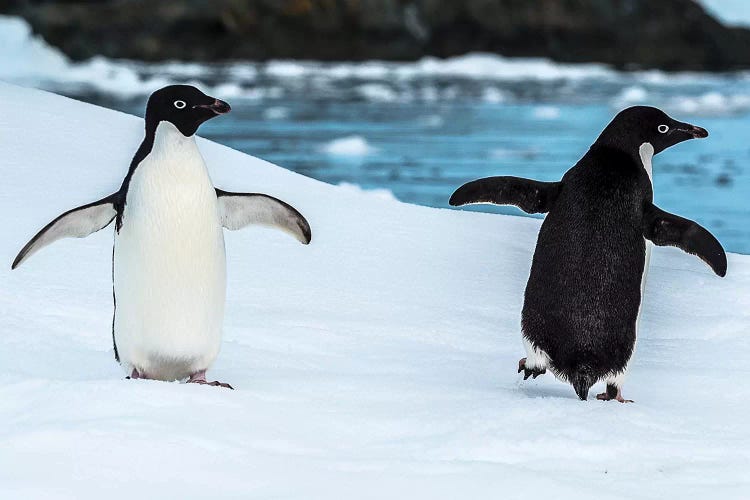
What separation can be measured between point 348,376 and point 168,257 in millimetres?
504

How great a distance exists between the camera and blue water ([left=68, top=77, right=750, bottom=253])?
9.41m

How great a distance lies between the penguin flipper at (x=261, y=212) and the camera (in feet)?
8.51

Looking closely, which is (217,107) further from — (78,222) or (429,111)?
(429,111)

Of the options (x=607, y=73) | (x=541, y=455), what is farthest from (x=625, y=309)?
(x=607, y=73)

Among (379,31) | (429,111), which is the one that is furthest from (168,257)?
(379,31)

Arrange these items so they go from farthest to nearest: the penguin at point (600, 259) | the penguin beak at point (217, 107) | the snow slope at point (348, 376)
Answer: the penguin at point (600, 259) → the penguin beak at point (217, 107) → the snow slope at point (348, 376)

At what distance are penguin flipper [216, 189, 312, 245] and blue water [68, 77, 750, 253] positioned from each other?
15.1 feet

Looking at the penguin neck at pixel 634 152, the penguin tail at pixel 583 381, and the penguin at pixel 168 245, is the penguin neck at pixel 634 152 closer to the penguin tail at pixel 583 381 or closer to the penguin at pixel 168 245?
the penguin tail at pixel 583 381

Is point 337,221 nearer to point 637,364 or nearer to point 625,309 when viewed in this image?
point 637,364

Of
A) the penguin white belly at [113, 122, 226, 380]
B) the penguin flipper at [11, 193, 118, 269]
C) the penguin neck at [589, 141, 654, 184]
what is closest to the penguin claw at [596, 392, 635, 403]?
the penguin neck at [589, 141, 654, 184]

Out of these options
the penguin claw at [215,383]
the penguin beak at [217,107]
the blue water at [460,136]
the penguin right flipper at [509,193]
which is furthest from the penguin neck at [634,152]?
the blue water at [460,136]

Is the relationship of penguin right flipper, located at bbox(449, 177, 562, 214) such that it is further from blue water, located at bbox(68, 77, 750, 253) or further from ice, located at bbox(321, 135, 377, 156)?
ice, located at bbox(321, 135, 377, 156)

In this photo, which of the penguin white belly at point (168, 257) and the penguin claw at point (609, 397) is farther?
the penguin claw at point (609, 397)

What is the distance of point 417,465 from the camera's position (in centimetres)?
205
